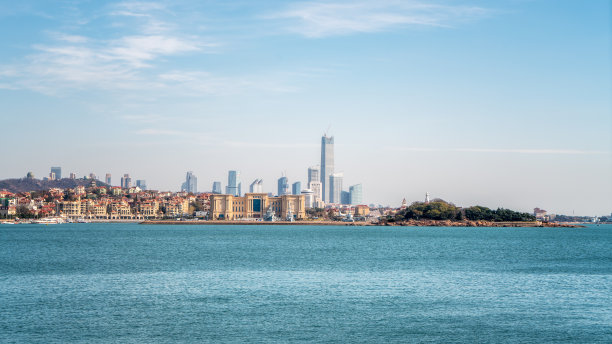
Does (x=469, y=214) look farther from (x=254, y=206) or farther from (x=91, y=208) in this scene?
(x=91, y=208)

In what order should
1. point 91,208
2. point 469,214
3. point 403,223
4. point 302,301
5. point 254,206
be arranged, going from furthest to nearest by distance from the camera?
1. point 91,208
2. point 254,206
3. point 403,223
4. point 469,214
5. point 302,301

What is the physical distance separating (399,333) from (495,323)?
399 centimetres

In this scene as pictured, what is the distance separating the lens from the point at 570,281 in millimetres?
35094

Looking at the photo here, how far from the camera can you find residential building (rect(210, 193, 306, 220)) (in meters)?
181

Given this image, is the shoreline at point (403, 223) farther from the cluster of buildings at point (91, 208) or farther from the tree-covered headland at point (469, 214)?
the cluster of buildings at point (91, 208)

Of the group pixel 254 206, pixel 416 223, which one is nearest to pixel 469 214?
pixel 416 223

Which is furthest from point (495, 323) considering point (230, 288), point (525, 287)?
point (230, 288)

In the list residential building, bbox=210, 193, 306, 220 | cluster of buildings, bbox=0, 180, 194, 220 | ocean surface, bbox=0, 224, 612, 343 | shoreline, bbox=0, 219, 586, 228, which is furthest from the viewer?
residential building, bbox=210, 193, 306, 220

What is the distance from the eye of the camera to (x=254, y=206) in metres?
186

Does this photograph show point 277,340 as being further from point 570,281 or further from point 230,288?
point 570,281

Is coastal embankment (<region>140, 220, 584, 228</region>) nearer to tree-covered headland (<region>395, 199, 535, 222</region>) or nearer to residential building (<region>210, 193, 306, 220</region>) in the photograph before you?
tree-covered headland (<region>395, 199, 535, 222</region>)

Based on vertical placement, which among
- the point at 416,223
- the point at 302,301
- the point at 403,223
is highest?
the point at 416,223

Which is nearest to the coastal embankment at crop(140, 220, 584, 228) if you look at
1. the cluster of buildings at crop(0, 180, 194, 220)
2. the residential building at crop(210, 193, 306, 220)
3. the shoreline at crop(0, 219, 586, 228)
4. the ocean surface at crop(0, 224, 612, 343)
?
the shoreline at crop(0, 219, 586, 228)

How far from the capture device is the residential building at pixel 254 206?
180625mm
